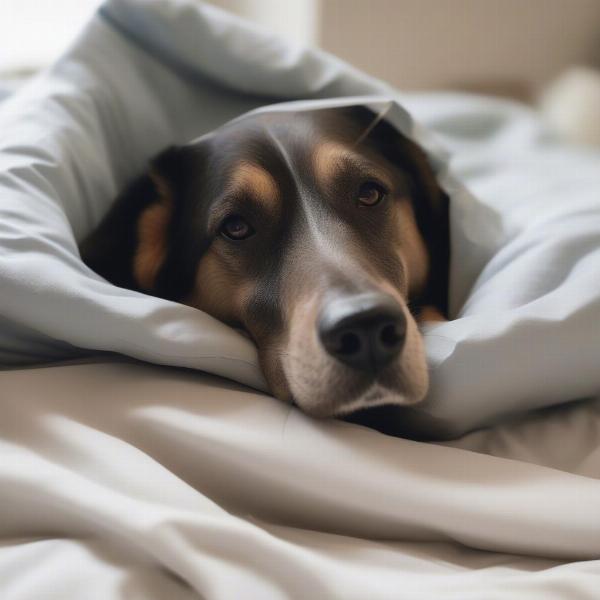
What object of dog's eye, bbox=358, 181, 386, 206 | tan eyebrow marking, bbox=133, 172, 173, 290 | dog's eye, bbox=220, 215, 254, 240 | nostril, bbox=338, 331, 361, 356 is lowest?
tan eyebrow marking, bbox=133, 172, 173, 290

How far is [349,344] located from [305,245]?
0.91 ft

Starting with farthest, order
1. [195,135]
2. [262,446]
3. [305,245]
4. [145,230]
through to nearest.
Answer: [195,135], [145,230], [305,245], [262,446]

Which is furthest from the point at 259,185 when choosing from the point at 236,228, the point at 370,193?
the point at 370,193

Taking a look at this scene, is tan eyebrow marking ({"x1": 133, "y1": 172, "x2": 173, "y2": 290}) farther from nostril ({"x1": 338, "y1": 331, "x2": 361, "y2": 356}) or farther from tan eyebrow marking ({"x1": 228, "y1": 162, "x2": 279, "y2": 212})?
nostril ({"x1": 338, "y1": 331, "x2": 361, "y2": 356})

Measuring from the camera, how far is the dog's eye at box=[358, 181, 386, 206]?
4.59 ft

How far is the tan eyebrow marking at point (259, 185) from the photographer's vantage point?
4.34 feet

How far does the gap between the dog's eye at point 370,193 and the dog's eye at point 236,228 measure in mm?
230

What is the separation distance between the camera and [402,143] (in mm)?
1591

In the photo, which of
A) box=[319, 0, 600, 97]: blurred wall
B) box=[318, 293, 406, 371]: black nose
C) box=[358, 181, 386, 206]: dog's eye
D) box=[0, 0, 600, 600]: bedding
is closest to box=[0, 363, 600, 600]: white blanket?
box=[0, 0, 600, 600]: bedding

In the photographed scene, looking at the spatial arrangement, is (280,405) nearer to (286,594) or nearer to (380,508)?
(380,508)

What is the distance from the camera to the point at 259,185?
1.33 metres

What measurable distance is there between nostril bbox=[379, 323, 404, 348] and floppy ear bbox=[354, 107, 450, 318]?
522 millimetres

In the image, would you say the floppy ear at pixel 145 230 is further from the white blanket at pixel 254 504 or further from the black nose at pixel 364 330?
the black nose at pixel 364 330

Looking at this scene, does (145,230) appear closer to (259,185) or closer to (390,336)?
(259,185)
